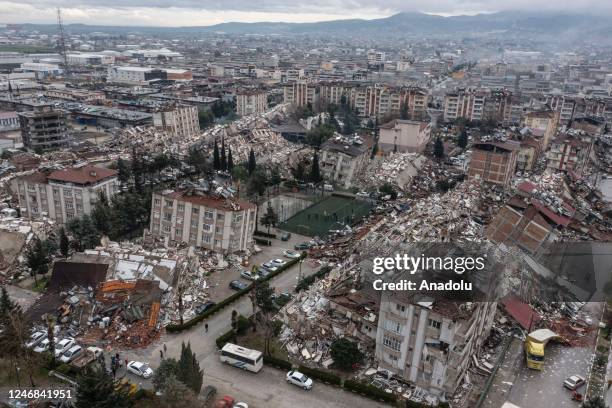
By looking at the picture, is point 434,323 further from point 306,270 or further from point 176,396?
point 306,270

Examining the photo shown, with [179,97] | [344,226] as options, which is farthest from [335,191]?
[179,97]

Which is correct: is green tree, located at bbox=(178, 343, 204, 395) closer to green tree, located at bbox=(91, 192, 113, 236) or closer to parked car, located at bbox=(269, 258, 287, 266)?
parked car, located at bbox=(269, 258, 287, 266)

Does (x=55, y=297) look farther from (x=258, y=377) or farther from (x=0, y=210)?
(x=0, y=210)

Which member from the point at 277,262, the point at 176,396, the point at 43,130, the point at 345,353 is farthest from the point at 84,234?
the point at 43,130

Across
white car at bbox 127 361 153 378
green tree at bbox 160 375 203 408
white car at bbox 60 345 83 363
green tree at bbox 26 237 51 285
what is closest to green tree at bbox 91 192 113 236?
green tree at bbox 26 237 51 285

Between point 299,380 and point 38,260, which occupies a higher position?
point 38,260
